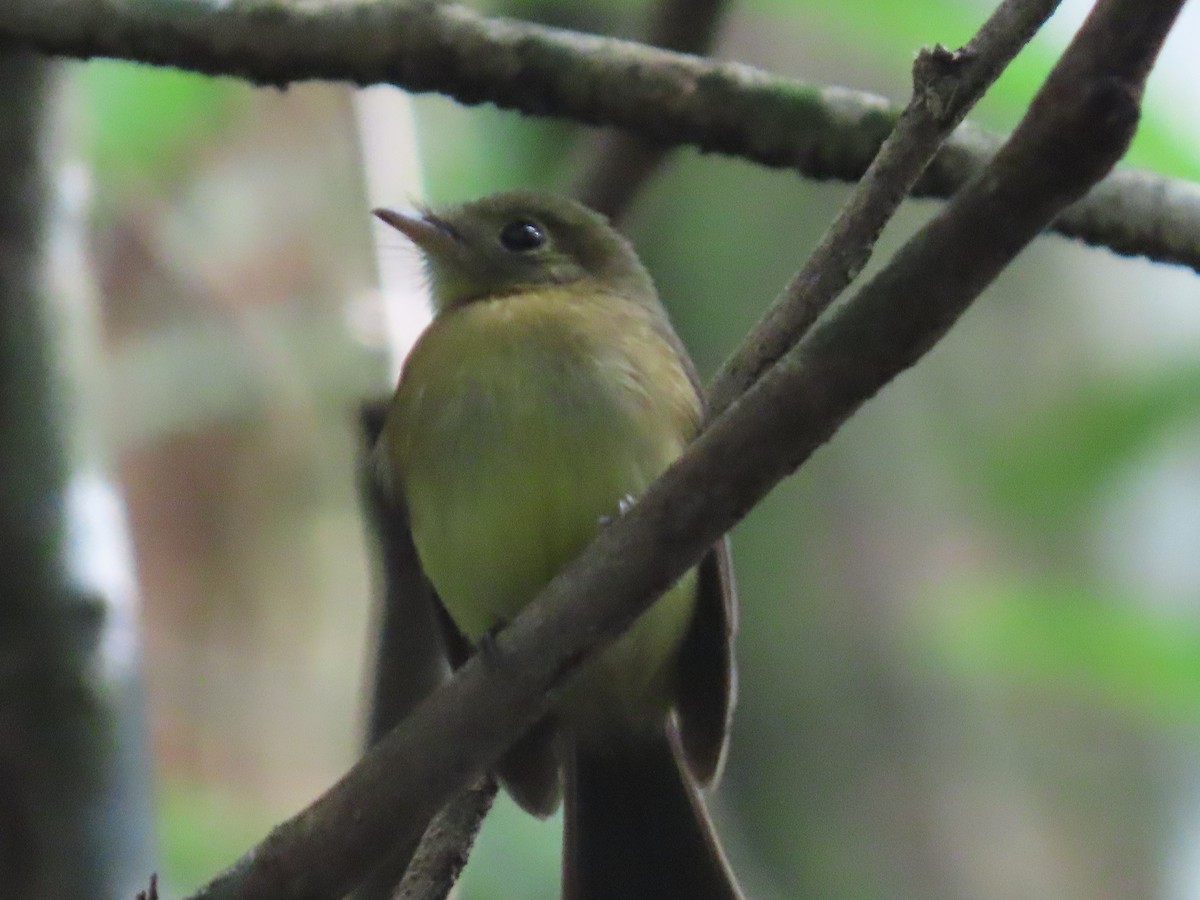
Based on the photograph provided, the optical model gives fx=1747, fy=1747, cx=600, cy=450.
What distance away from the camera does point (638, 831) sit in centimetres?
375

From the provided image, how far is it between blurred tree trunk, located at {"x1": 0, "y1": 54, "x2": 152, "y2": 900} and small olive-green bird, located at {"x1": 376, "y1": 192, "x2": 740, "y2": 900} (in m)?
0.63

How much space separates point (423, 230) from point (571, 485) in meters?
1.05

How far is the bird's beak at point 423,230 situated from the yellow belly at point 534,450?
1.29 feet

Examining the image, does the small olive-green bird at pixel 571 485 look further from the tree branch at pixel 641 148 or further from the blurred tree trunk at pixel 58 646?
the blurred tree trunk at pixel 58 646

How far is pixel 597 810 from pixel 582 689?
30 cm

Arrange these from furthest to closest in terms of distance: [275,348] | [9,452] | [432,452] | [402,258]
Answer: [275,348]
[402,258]
[432,452]
[9,452]

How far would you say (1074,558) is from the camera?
17.6ft

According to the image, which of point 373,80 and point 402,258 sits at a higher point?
point 373,80

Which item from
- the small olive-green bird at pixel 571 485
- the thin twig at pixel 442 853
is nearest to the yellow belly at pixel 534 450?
the small olive-green bird at pixel 571 485

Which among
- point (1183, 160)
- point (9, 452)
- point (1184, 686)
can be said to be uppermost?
point (1183, 160)

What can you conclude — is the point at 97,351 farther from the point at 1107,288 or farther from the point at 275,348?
the point at 1107,288

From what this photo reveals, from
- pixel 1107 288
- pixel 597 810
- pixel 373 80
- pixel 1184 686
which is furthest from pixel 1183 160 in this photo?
pixel 1107 288

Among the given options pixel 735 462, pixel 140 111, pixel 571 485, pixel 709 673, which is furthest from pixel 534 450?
pixel 140 111

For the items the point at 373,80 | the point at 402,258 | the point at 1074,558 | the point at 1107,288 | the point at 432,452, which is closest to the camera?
the point at 373,80
